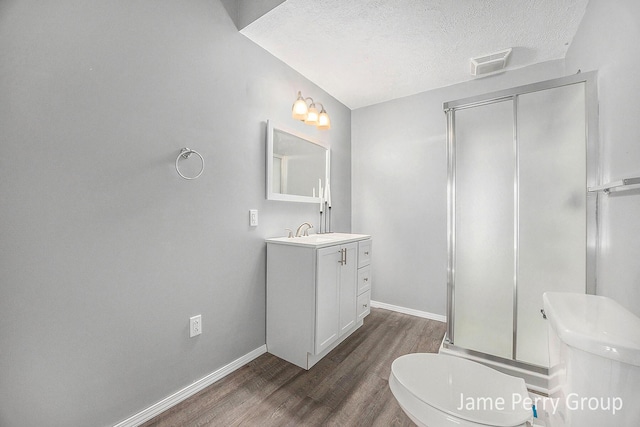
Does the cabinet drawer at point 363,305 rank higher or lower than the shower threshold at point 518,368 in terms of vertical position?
higher

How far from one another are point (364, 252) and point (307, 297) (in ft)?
2.58

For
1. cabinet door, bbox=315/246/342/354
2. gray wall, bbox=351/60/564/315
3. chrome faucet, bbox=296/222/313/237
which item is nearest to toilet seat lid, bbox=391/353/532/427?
cabinet door, bbox=315/246/342/354

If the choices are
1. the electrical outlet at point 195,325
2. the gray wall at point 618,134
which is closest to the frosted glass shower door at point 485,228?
the gray wall at point 618,134

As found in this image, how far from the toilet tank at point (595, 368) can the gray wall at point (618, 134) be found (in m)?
0.41

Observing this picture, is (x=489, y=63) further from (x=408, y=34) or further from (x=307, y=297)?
(x=307, y=297)

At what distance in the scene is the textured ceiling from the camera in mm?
1606

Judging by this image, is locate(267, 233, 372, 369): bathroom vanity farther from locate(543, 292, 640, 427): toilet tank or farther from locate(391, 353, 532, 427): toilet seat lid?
locate(543, 292, 640, 427): toilet tank

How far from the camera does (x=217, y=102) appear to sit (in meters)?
1.68

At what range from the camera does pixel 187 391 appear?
150 centimetres

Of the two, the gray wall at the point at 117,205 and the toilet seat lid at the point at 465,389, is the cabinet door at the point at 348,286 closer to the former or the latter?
the gray wall at the point at 117,205

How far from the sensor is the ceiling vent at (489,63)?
2066mm

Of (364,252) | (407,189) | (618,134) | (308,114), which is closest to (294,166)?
(308,114)

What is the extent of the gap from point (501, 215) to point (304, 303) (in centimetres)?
152

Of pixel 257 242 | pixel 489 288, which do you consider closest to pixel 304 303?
pixel 257 242
